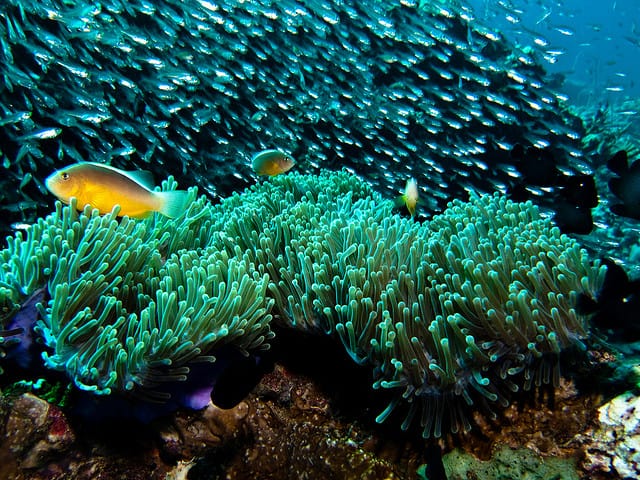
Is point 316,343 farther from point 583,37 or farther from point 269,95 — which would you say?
point 583,37

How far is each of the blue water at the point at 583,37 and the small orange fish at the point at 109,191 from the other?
31.9 feet

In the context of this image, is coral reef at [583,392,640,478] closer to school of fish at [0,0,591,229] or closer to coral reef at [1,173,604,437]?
coral reef at [1,173,604,437]

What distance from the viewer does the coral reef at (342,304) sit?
2.12 m

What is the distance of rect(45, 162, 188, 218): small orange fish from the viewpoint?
271cm

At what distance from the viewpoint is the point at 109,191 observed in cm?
277

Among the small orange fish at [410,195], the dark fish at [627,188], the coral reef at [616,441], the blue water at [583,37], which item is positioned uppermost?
the blue water at [583,37]

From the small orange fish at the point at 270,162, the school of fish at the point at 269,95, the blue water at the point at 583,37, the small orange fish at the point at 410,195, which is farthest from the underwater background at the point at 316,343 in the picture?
the blue water at the point at 583,37

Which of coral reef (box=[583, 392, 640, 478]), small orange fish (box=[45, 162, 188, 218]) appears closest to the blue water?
coral reef (box=[583, 392, 640, 478])

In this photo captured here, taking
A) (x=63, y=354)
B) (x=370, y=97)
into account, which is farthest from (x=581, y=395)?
(x=370, y=97)

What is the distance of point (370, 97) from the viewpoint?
7809mm

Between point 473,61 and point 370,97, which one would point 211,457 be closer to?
point 370,97

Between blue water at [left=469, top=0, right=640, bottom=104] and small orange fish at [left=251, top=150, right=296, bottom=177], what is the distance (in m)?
7.48

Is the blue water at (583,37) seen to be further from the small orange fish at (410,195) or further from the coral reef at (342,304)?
the coral reef at (342,304)

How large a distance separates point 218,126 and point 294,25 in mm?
2335
